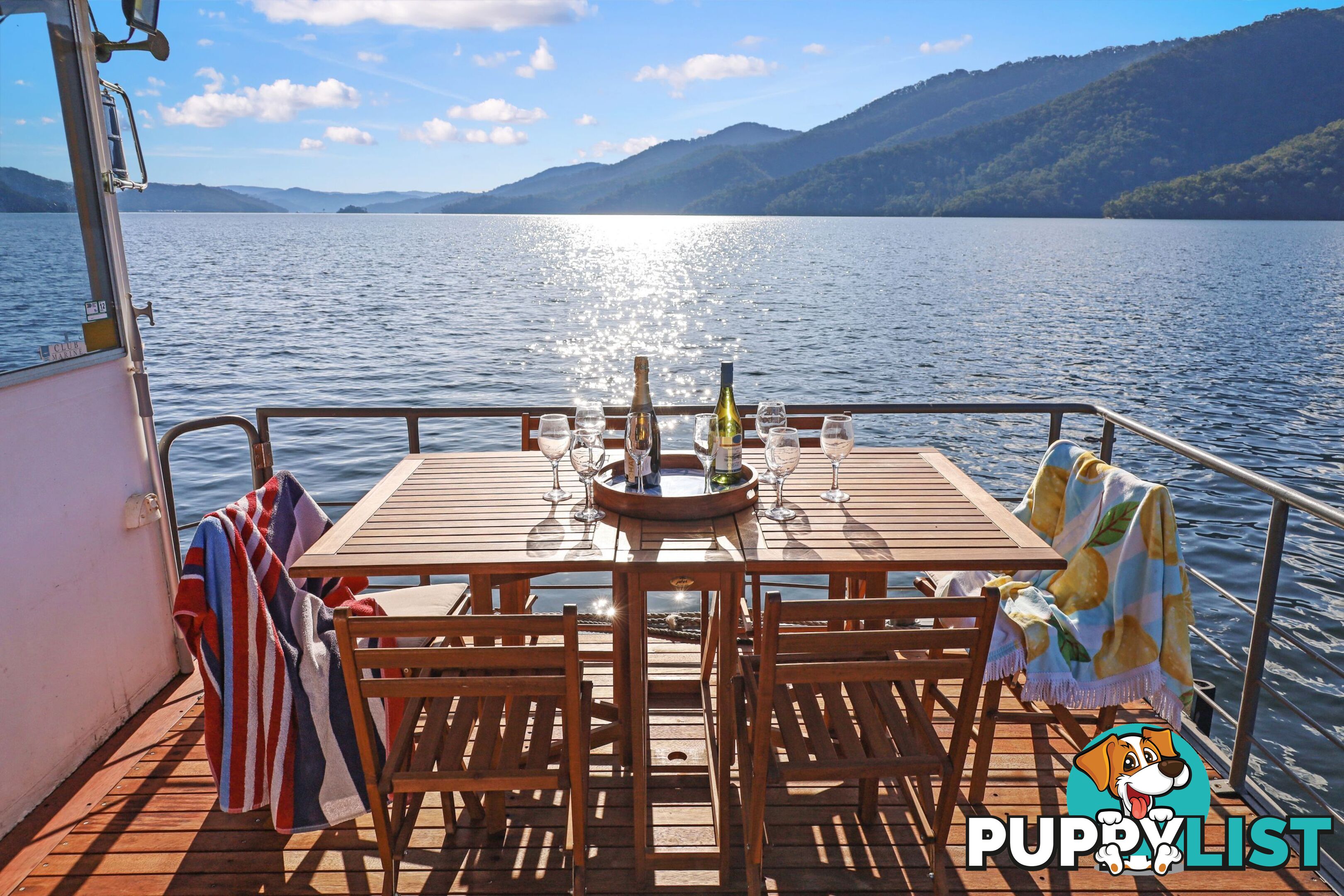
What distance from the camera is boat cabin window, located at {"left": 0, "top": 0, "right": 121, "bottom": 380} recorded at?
92.0 inches

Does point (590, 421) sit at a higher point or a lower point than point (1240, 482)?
higher

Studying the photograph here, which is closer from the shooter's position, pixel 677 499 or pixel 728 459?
pixel 677 499

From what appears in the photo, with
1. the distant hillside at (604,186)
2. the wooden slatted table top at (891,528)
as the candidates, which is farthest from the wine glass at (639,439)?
the distant hillside at (604,186)

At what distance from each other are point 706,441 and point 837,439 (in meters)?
0.39

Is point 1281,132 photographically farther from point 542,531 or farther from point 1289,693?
point 542,531

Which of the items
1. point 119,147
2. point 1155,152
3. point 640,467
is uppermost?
point 1155,152

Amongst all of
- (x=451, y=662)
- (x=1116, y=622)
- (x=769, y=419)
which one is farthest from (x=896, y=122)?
(x=451, y=662)

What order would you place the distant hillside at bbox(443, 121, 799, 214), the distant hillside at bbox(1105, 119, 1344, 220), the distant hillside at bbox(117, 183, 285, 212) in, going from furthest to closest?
the distant hillside at bbox(443, 121, 799, 214) → the distant hillside at bbox(117, 183, 285, 212) → the distant hillside at bbox(1105, 119, 1344, 220)

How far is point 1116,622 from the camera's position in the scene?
7.61ft

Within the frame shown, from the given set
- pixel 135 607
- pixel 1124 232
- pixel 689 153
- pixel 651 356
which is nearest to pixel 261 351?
pixel 651 356

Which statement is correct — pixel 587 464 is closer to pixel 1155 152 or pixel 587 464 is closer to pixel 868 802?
pixel 868 802

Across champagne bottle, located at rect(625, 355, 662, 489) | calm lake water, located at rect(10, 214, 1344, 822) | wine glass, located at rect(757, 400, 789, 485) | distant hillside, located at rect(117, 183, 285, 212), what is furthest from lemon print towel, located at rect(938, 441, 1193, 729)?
distant hillside, located at rect(117, 183, 285, 212)

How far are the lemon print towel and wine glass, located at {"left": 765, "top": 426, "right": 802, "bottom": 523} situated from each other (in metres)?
0.67

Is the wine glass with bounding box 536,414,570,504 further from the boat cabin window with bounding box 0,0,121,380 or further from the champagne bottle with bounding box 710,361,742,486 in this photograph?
the boat cabin window with bounding box 0,0,121,380
